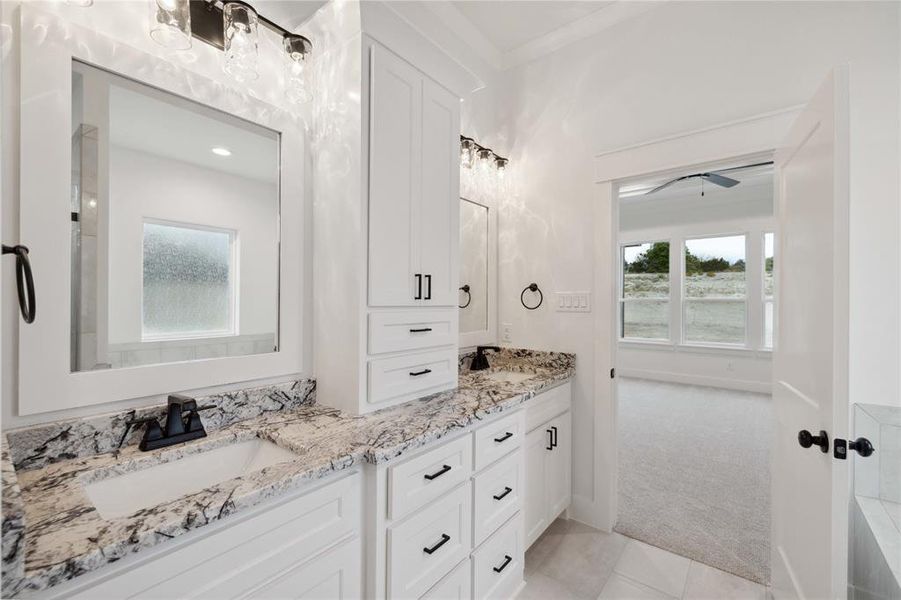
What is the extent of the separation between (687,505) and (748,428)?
2.06 meters

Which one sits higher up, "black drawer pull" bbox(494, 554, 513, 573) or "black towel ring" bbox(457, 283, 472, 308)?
"black towel ring" bbox(457, 283, 472, 308)

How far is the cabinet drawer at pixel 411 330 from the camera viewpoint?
61.0 inches

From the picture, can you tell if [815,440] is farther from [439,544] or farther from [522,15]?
[522,15]

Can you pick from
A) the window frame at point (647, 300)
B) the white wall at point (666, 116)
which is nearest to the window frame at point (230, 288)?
the white wall at point (666, 116)

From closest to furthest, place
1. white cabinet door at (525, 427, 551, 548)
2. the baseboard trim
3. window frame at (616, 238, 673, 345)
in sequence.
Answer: white cabinet door at (525, 427, 551, 548)
the baseboard trim
window frame at (616, 238, 673, 345)

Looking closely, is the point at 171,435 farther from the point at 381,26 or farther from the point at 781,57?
the point at 781,57

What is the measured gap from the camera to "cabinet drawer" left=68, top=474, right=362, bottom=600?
2.56 feet

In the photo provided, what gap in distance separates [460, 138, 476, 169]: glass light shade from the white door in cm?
149

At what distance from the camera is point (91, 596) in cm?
72

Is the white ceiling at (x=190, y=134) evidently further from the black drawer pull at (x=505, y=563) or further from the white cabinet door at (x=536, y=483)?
the black drawer pull at (x=505, y=563)

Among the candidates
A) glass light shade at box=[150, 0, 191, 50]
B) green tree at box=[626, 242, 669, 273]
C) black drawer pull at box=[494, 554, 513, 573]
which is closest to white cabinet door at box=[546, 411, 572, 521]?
black drawer pull at box=[494, 554, 513, 573]

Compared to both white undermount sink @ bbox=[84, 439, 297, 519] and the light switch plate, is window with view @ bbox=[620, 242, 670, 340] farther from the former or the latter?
white undermount sink @ bbox=[84, 439, 297, 519]

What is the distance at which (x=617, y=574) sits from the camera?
6.38 feet

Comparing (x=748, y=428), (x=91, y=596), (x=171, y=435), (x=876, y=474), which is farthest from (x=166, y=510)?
(x=748, y=428)
